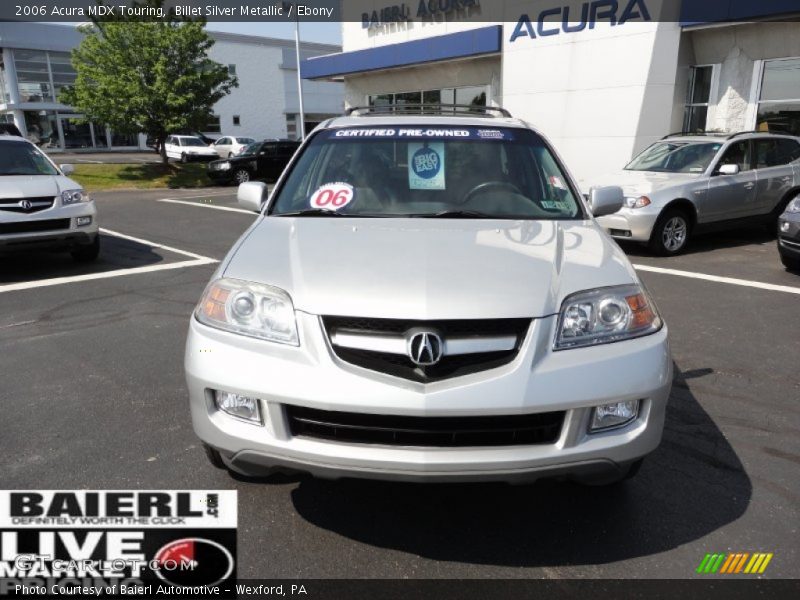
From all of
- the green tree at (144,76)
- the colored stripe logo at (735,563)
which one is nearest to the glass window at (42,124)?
the green tree at (144,76)

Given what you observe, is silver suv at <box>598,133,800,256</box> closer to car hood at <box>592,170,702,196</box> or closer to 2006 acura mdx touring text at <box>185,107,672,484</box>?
car hood at <box>592,170,702,196</box>

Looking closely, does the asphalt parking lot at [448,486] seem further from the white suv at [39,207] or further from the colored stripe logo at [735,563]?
the white suv at [39,207]

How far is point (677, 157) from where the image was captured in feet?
31.6

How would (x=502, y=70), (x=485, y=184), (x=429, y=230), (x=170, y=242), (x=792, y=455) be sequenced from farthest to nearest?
(x=502, y=70), (x=170, y=242), (x=485, y=184), (x=792, y=455), (x=429, y=230)

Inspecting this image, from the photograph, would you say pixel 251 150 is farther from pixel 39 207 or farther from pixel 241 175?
pixel 39 207

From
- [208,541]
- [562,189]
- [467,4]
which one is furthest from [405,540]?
[467,4]

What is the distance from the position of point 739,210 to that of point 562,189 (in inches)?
284

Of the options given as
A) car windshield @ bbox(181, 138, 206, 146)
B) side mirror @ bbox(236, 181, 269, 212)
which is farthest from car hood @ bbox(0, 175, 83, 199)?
car windshield @ bbox(181, 138, 206, 146)

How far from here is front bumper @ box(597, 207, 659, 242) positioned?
847cm

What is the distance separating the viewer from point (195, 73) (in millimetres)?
22234

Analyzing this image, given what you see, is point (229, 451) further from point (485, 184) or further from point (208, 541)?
point (485, 184)

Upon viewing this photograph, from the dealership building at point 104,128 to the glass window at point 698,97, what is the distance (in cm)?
3448

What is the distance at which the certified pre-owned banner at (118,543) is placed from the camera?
2.38 m

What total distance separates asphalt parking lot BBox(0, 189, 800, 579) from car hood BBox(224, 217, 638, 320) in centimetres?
103
